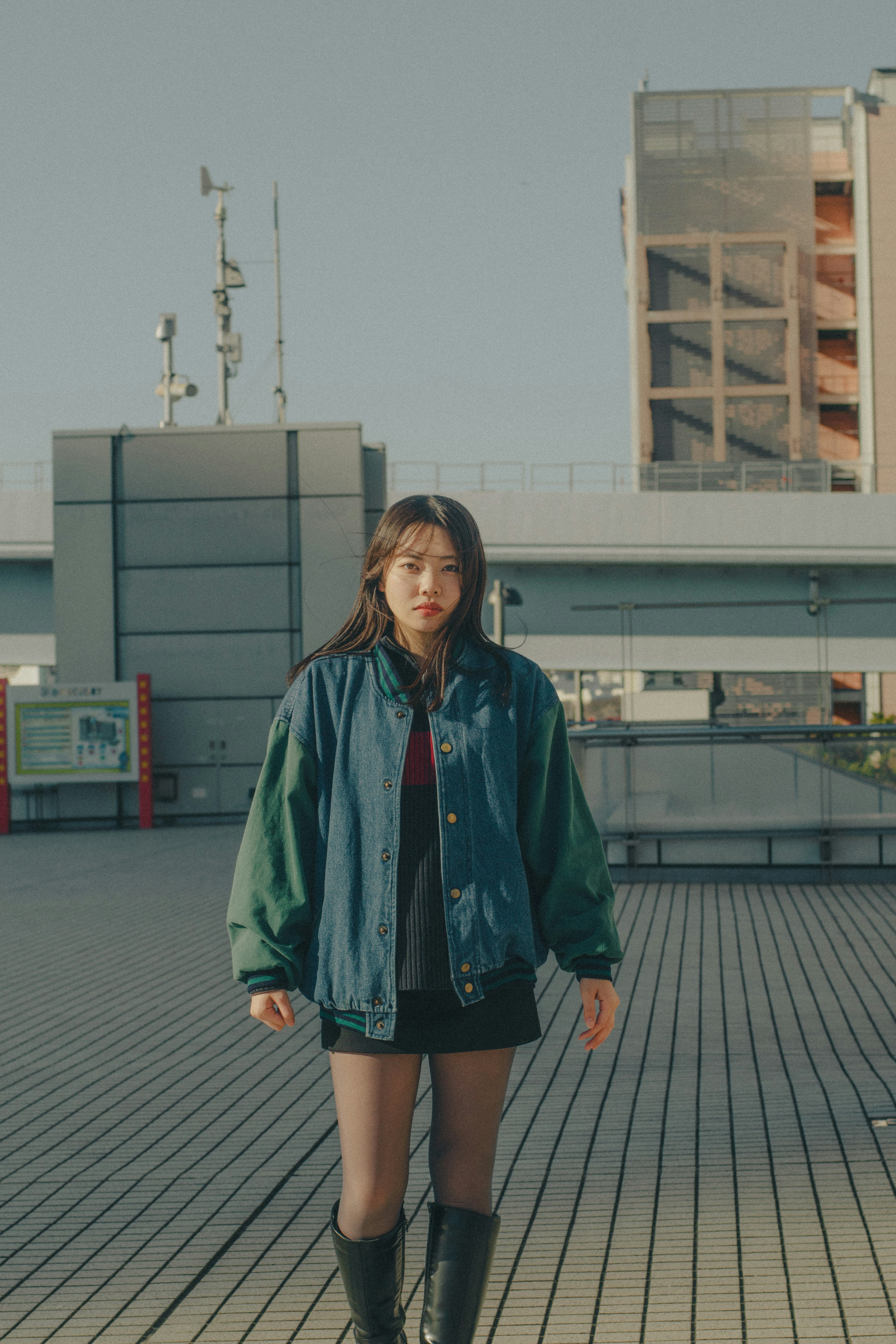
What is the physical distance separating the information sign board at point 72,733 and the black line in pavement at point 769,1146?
1134 cm

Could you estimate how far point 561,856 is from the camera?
2453 mm

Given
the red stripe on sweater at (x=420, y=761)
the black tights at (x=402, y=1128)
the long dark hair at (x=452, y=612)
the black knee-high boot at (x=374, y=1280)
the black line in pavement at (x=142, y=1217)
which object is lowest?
the black line in pavement at (x=142, y=1217)

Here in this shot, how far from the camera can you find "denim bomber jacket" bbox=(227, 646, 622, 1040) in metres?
2.32

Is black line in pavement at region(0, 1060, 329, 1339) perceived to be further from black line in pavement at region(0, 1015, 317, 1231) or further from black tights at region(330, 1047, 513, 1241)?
black tights at region(330, 1047, 513, 1241)

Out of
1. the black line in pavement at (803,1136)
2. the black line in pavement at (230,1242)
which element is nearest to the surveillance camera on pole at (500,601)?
the black line in pavement at (803,1136)

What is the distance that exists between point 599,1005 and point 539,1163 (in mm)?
1819

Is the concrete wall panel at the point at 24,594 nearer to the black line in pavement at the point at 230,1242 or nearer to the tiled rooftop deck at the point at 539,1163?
the tiled rooftop deck at the point at 539,1163

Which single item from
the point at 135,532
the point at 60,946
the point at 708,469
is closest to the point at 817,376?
the point at 708,469

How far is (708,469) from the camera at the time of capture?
29.2 m

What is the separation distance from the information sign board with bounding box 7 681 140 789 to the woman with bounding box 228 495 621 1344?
609 inches

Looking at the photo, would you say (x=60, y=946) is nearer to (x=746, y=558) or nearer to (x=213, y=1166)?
(x=213, y=1166)

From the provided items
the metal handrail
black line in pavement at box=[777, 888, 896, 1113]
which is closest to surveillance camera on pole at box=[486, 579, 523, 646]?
the metal handrail

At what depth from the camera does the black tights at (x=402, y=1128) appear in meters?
2.30

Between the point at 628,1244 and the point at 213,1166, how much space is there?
1.40m
